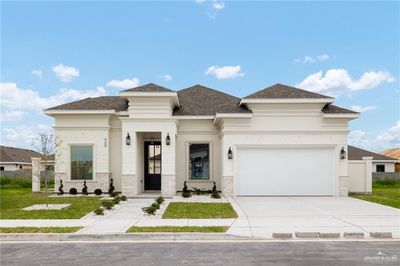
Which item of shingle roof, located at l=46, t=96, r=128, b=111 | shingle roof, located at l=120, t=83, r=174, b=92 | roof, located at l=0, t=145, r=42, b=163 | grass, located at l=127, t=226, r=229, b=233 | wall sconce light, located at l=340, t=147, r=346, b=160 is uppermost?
shingle roof, located at l=120, t=83, r=174, b=92

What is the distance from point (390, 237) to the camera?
9195 mm

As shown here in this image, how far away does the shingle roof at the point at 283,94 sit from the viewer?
1883 centimetres

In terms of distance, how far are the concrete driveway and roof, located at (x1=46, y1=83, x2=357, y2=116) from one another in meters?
5.38

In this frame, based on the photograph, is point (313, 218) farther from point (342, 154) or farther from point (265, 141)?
point (342, 154)

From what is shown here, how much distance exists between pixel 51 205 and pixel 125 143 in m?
4.70

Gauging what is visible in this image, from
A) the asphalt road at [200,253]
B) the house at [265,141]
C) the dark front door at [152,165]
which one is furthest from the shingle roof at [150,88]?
the asphalt road at [200,253]

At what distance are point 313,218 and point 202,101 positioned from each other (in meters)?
12.4

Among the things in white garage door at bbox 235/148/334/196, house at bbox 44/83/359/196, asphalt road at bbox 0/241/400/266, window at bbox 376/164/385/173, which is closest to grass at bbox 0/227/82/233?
asphalt road at bbox 0/241/400/266

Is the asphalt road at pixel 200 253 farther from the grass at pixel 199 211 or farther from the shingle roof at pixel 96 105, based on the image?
the shingle roof at pixel 96 105

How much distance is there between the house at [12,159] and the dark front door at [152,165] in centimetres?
2571

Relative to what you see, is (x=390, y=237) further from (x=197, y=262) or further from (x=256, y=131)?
(x=256, y=131)

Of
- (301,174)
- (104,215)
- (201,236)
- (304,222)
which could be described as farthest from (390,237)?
(301,174)

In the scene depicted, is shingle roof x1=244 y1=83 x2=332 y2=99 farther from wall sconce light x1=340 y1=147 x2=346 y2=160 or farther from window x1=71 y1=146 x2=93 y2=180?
window x1=71 y1=146 x2=93 y2=180

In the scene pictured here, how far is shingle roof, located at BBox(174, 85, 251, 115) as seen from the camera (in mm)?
20875
